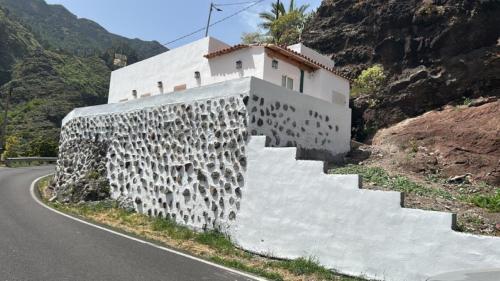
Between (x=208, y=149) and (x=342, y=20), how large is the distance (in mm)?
18122

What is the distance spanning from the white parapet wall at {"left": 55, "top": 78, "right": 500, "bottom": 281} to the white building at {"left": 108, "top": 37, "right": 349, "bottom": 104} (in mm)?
3372

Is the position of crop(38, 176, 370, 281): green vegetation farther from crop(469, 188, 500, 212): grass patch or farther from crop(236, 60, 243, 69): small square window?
crop(236, 60, 243, 69): small square window

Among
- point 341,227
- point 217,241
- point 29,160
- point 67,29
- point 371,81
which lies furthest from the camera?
point 67,29

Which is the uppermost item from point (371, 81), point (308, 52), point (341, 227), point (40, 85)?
point (40, 85)

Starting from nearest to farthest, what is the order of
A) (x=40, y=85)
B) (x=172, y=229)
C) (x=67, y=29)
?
(x=172, y=229), (x=40, y=85), (x=67, y=29)

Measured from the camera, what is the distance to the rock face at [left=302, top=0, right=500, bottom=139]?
18234mm

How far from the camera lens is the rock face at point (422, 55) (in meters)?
18.2

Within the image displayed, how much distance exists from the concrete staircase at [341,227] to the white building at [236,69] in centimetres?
647

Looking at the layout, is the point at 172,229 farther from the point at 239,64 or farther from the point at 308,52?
the point at 308,52

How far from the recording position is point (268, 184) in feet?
30.1

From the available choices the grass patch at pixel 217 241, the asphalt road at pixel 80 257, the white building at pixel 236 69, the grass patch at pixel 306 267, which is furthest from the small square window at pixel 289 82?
the grass patch at pixel 306 267

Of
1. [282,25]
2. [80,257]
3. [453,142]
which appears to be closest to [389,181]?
[453,142]

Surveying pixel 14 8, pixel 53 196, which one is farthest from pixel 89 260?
pixel 14 8

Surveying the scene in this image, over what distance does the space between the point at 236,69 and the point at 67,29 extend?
426 ft
